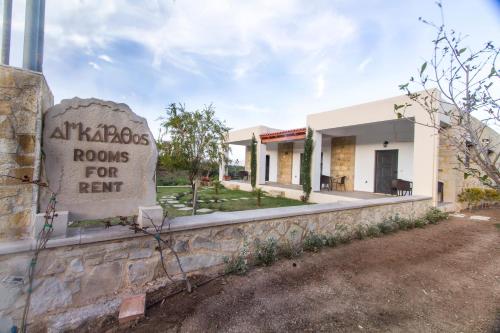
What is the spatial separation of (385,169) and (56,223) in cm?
1213

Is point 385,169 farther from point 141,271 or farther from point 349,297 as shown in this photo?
point 141,271

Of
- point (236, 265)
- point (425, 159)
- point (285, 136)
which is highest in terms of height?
point (285, 136)

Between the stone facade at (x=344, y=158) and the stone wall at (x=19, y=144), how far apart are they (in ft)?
40.5

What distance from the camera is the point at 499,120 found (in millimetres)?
1761

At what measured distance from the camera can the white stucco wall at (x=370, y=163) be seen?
9.99 meters

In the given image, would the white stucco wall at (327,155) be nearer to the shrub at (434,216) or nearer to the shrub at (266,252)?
the shrub at (434,216)

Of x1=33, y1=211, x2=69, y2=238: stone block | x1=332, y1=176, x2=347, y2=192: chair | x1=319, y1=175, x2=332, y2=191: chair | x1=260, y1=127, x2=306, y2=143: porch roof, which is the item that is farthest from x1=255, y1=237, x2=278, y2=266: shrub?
A: x1=332, y1=176, x2=347, y2=192: chair

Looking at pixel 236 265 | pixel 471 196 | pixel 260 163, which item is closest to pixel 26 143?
pixel 236 265

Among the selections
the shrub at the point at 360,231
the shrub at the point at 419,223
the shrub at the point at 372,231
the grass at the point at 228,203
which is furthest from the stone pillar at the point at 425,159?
the grass at the point at 228,203

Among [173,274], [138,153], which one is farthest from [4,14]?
[173,274]

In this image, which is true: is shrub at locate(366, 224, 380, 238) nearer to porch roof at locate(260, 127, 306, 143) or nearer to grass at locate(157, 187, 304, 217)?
grass at locate(157, 187, 304, 217)

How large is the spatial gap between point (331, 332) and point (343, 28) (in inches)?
296

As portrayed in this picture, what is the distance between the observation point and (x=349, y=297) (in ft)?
8.28

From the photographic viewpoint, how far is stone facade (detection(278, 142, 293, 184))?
15513 mm
